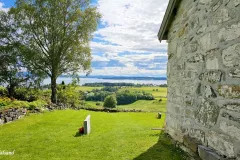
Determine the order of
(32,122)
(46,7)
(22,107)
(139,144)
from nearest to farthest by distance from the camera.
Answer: (139,144), (32,122), (22,107), (46,7)

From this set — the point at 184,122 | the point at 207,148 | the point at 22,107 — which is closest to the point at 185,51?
the point at 184,122

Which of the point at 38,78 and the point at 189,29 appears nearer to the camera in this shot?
the point at 189,29

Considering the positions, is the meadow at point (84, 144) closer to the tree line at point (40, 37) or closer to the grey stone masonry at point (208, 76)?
the grey stone masonry at point (208, 76)

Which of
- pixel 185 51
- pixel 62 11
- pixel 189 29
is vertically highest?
pixel 62 11

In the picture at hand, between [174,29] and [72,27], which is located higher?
[72,27]

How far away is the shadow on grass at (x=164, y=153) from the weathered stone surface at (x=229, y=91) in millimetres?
2731

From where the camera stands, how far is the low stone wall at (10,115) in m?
12.6

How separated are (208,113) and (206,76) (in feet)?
3.12

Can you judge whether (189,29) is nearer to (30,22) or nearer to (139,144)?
(139,144)

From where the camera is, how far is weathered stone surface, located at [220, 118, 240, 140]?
404cm

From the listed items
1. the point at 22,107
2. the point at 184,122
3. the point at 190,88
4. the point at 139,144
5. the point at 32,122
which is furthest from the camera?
the point at 22,107

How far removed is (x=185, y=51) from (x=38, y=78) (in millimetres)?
20033

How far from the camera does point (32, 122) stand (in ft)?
43.1

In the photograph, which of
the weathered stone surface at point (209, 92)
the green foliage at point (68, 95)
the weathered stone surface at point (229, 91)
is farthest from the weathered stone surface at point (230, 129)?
the green foliage at point (68, 95)
